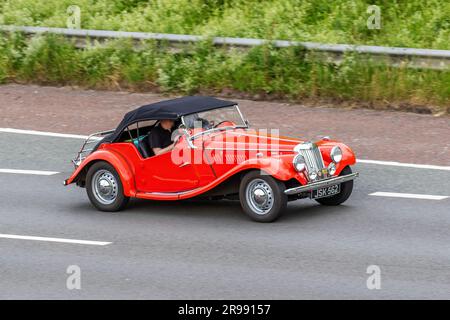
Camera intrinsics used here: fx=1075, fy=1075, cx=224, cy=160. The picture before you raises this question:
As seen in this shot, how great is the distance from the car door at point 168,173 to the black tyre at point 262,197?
0.73 m

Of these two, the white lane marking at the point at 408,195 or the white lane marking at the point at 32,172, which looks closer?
the white lane marking at the point at 408,195

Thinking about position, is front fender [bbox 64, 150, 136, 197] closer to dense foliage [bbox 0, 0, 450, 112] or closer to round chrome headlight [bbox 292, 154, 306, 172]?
round chrome headlight [bbox 292, 154, 306, 172]

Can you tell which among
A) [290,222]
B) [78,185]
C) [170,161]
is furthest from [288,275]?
[78,185]

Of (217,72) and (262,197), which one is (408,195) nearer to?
(262,197)

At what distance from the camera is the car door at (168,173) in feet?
44.0

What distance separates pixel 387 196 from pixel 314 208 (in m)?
1.14

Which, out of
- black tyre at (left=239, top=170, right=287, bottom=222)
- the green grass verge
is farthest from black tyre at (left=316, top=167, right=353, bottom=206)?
the green grass verge

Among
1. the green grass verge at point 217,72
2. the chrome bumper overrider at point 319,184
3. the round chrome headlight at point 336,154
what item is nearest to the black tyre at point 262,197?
the chrome bumper overrider at point 319,184

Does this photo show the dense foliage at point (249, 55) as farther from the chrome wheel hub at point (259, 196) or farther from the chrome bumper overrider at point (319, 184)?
the chrome wheel hub at point (259, 196)

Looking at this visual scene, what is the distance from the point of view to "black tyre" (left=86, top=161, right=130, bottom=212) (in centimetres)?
1382

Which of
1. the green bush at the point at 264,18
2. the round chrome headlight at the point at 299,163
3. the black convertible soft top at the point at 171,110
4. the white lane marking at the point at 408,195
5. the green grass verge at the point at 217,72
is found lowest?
the white lane marking at the point at 408,195

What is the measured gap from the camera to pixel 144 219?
13602 millimetres

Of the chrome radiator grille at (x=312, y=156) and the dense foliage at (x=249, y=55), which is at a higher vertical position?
the dense foliage at (x=249, y=55)

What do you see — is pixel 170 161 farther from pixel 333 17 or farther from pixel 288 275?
pixel 333 17
